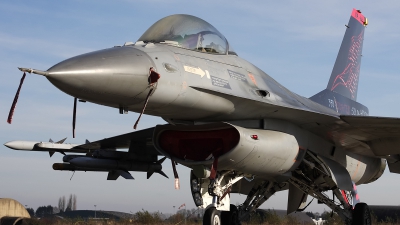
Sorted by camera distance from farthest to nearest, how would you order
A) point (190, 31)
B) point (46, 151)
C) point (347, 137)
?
point (46, 151) → point (347, 137) → point (190, 31)

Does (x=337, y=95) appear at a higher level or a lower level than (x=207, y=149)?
higher

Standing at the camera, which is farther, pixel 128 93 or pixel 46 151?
pixel 46 151

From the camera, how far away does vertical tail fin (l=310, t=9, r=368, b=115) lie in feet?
46.4

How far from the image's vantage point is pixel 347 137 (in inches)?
432

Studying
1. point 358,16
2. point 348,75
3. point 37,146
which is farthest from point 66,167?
point 358,16

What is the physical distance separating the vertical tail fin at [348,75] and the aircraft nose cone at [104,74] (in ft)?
23.3

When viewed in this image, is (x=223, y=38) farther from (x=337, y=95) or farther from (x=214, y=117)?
(x=337, y=95)

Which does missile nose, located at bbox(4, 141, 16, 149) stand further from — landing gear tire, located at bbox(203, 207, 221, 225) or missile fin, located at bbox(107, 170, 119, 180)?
landing gear tire, located at bbox(203, 207, 221, 225)

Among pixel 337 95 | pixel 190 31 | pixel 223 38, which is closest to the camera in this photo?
pixel 190 31

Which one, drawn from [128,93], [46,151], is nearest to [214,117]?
[128,93]

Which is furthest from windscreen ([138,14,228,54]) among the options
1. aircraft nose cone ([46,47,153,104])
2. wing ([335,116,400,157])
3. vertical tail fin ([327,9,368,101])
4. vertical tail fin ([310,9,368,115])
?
vertical tail fin ([327,9,368,101])

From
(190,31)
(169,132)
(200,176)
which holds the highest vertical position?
(190,31)

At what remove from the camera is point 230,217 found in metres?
12.0

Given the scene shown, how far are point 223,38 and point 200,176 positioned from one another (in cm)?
235
